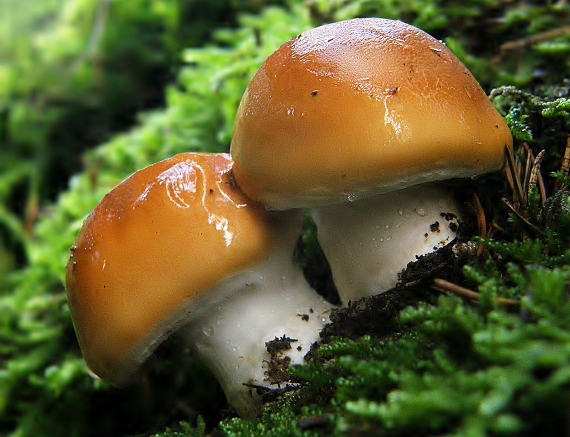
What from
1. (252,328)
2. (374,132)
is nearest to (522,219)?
(374,132)

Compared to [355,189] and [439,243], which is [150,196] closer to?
[355,189]

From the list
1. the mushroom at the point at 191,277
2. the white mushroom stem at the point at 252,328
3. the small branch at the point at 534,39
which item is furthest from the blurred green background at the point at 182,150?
the mushroom at the point at 191,277

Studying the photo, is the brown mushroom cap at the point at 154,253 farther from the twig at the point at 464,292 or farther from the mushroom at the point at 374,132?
the twig at the point at 464,292

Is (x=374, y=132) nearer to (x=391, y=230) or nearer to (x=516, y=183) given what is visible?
(x=391, y=230)

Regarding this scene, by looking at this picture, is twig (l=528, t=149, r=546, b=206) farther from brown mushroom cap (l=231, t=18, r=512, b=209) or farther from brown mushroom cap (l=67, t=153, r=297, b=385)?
brown mushroom cap (l=67, t=153, r=297, b=385)

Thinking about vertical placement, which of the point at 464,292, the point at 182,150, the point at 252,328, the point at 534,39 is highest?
the point at 534,39

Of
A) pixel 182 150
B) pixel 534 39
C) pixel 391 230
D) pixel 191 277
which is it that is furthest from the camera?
pixel 182 150
